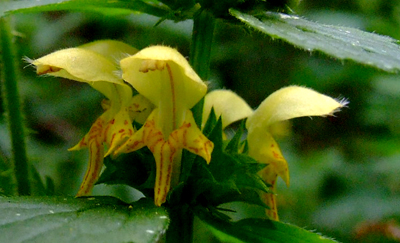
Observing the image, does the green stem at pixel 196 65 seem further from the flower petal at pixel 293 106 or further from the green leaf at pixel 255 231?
the flower petal at pixel 293 106

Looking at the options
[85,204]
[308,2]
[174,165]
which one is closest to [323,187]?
[308,2]

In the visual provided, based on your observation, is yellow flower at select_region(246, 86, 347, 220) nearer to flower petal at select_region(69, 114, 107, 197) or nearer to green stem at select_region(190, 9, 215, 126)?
green stem at select_region(190, 9, 215, 126)

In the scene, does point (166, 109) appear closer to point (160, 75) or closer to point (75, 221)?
point (160, 75)

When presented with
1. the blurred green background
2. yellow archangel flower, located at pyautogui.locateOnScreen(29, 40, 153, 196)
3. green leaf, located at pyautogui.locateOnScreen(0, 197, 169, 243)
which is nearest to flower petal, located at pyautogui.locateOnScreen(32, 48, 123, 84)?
yellow archangel flower, located at pyautogui.locateOnScreen(29, 40, 153, 196)

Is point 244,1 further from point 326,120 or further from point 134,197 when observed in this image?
point 326,120

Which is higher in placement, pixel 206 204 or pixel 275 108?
pixel 275 108
